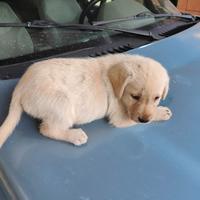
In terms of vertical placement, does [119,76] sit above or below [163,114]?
above

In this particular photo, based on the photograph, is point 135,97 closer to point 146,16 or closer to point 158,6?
point 146,16

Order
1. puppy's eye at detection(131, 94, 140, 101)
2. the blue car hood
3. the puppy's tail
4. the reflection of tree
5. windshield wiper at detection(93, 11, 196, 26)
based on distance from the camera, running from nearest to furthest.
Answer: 1. the blue car hood
2. the puppy's tail
3. puppy's eye at detection(131, 94, 140, 101)
4. windshield wiper at detection(93, 11, 196, 26)
5. the reflection of tree

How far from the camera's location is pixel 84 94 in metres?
1.44

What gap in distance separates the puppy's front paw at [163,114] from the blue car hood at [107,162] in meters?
0.02

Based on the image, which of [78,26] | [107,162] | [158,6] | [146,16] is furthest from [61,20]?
[107,162]

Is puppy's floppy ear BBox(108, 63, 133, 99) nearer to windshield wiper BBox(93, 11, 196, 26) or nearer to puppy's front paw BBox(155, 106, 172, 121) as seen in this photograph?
puppy's front paw BBox(155, 106, 172, 121)

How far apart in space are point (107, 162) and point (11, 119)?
328 mm

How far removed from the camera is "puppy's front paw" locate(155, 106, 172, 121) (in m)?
1.54

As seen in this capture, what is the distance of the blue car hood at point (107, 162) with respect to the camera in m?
1.22

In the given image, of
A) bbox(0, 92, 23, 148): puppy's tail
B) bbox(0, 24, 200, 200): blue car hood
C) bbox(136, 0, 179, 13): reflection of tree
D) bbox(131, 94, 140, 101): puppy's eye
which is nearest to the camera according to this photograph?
A: bbox(0, 24, 200, 200): blue car hood

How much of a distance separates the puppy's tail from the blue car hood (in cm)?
2

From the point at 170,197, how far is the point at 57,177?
0.31 metres

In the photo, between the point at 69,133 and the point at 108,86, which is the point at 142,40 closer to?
the point at 108,86

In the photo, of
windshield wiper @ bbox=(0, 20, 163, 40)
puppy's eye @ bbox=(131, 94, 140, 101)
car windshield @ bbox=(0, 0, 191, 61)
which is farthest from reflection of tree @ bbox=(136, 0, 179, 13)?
puppy's eye @ bbox=(131, 94, 140, 101)
